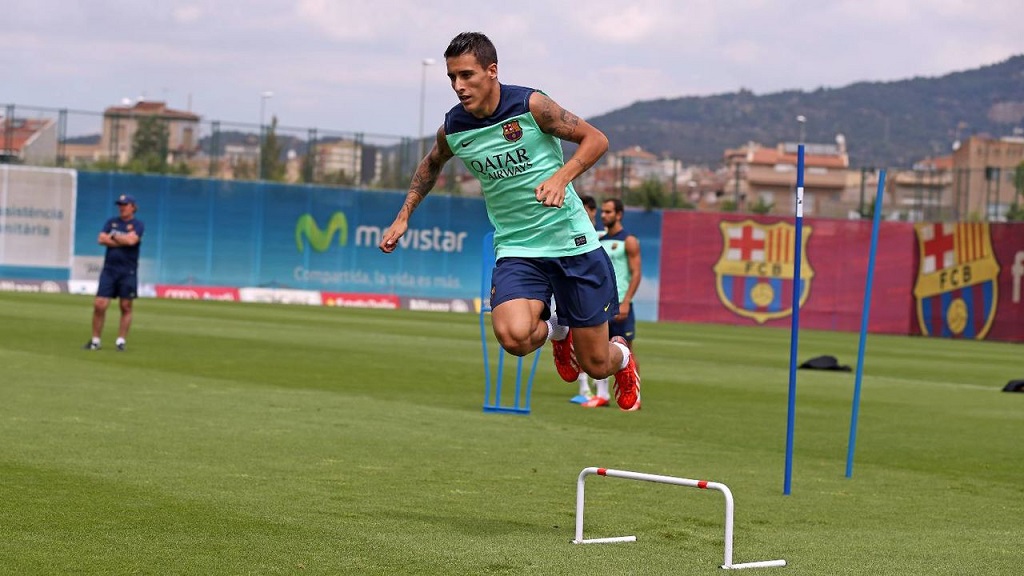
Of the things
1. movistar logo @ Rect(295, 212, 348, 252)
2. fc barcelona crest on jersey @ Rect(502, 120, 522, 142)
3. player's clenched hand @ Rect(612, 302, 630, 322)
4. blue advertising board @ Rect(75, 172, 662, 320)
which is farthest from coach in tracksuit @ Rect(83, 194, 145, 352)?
movistar logo @ Rect(295, 212, 348, 252)

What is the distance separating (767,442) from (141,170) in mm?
44479

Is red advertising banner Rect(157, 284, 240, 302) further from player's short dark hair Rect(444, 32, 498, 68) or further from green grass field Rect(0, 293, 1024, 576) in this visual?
player's short dark hair Rect(444, 32, 498, 68)

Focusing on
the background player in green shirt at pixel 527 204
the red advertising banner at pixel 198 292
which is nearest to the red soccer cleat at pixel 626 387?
the background player in green shirt at pixel 527 204

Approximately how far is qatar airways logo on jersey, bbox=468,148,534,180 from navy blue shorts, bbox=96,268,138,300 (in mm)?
13589

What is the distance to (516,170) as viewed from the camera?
824cm

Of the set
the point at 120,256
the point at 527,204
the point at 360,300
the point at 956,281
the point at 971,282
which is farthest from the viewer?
the point at 360,300

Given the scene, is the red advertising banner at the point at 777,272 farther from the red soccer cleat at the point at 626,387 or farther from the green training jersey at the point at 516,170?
the green training jersey at the point at 516,170

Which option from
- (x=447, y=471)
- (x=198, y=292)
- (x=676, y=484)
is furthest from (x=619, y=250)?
(x=198, y=292)

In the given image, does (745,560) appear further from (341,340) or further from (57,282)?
(57,282)

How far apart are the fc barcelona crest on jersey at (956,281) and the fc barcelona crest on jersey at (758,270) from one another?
427 centimetres

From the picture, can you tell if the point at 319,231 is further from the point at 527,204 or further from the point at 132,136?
the point at 527,204

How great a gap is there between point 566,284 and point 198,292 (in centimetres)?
4308

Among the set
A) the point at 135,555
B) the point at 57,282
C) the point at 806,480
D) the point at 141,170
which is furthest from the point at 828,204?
the point at 135,555

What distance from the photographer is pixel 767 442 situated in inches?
539
